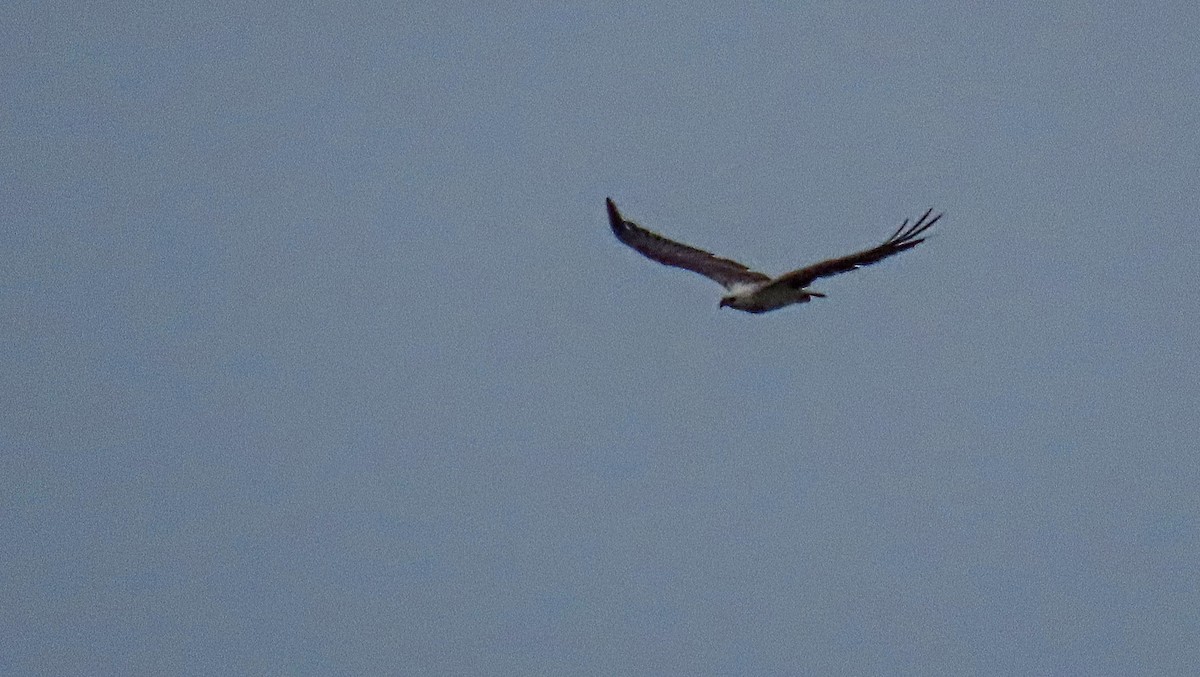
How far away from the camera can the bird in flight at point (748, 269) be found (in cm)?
1894

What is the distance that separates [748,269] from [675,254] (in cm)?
120

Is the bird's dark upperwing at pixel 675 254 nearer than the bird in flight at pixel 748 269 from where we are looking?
No

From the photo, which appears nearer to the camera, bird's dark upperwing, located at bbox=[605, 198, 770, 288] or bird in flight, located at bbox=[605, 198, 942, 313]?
bird in flight, located at bbox=[605, 198, 942, 313]

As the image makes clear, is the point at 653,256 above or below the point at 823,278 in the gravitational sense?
above

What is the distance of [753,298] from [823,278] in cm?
199

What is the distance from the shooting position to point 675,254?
2392 cm

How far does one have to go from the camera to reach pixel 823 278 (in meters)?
20.3

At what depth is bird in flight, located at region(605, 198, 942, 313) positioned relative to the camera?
62.1ft

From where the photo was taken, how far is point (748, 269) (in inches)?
914

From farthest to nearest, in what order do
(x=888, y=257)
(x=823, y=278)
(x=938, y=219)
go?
1. (x=823, y=278)
2. (x=888, y=257)
3. (x=938, y=219)

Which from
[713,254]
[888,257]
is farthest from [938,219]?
[713,254]

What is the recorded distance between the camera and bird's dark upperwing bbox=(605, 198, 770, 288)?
2333 cm

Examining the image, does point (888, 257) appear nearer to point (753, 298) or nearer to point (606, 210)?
point (753, 298)

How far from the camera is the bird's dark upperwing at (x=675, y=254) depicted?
2333 centimetres
